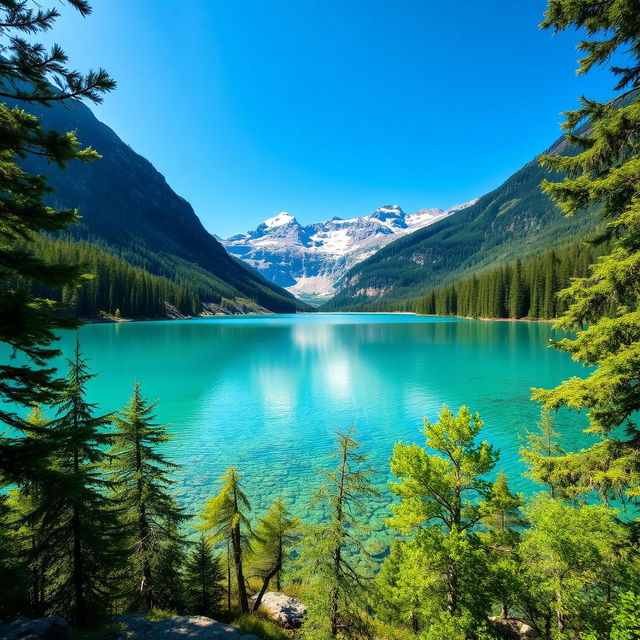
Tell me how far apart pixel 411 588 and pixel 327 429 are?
20830mm

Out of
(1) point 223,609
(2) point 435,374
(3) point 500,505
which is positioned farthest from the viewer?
(2) point 435,374

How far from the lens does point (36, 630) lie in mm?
7250

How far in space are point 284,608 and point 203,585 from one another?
3241 millimetres

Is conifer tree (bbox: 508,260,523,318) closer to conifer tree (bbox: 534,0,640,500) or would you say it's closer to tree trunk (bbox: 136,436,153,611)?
conifer tree (bbox: 534,0,640,500)

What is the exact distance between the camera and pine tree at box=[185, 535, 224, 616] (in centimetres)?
1250

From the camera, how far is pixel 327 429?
2998cm

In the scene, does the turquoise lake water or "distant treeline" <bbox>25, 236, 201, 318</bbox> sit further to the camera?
"distant treeline" <bbox>25, 236, 201, 318</bbox>

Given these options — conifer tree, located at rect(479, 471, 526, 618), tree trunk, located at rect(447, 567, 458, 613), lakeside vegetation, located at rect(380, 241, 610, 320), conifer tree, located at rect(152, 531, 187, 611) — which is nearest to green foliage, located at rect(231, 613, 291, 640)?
conifer tree, located at rect(152, 531, 187, 611)

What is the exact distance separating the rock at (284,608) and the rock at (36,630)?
24.0 ft

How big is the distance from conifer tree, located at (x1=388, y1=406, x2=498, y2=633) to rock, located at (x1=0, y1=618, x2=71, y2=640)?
847cm

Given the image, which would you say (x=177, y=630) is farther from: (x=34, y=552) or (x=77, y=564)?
(x=34, y=552)

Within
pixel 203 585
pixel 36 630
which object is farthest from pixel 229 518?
pixel 36 630

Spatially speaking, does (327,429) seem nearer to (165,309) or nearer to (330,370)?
(330,370)

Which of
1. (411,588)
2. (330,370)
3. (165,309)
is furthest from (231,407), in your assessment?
(165,309)
